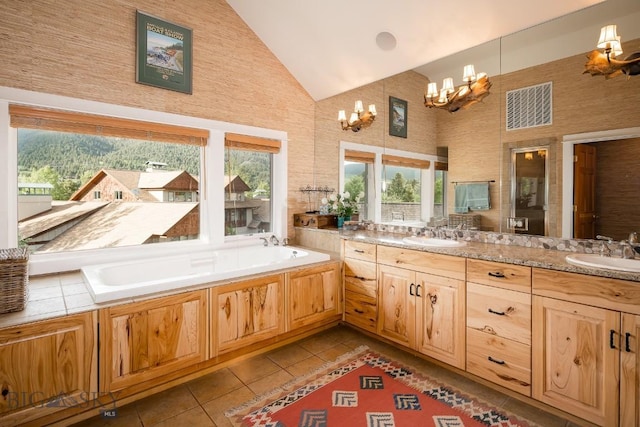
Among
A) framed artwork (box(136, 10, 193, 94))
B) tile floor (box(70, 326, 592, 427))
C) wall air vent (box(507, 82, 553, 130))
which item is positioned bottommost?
tile floor (box(70, 326, 592, 427))

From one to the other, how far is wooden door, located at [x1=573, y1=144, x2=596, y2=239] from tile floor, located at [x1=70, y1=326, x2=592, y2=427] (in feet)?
3.78

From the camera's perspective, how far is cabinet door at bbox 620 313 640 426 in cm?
152

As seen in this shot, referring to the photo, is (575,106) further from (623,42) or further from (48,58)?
(48,58)

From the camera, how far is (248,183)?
3535mm

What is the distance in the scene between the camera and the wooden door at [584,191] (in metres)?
2.06

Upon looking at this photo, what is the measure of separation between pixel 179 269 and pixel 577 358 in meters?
2.90

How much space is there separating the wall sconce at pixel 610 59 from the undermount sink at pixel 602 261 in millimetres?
1097

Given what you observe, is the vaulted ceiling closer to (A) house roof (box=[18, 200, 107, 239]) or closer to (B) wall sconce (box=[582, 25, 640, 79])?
(B) wall sconce (box=[582, 25, 640, 79])

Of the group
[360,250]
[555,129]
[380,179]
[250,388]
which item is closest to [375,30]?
[380,179]

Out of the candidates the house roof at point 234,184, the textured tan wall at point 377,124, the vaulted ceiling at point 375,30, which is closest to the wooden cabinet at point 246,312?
the house roof at point 234,184

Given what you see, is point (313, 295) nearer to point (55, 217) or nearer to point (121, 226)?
point (121, 226)

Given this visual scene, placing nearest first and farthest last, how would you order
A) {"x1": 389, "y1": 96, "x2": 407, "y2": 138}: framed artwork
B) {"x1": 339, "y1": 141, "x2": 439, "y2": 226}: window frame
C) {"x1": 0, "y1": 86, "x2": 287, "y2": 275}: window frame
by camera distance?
{"x1": 0, "y1": 86, "x2": 287, "y2": 275}: window frame
{"x1": 339, "y1": 141, "x2": 439, "y2": 226}: window frame
{"x1": 389, "y1": 96, "x2": 407, "y2": 138}: framed artwork

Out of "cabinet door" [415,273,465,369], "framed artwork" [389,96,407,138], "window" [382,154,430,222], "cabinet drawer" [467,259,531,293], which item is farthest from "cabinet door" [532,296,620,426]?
"framed artwork" [389,96,407,138]

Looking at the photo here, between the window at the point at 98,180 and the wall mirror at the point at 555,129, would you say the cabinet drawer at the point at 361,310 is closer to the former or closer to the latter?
the wall mirror at the point at 555,129
